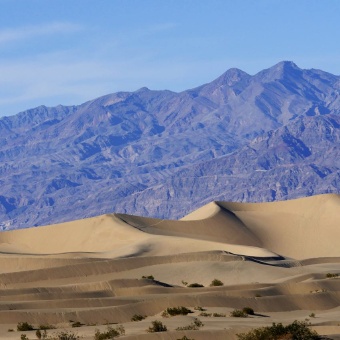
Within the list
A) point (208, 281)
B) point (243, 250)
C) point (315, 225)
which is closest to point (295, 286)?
point (208, 281)

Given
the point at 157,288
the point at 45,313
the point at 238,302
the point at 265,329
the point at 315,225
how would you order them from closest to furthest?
the point at 265,329, the point at 45,313, the point at 238,302, the point at 157,288, the point at 315,225

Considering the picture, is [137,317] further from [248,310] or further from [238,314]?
[248,310]

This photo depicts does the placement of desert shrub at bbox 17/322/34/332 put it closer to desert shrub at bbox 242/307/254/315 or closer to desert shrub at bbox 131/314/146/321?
desert shrub at bbox 131/314/146/321

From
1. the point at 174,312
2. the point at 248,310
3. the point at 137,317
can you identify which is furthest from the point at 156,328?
the point at 248,310

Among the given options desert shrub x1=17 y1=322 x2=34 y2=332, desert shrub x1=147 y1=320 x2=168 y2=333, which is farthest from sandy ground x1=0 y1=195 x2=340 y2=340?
desert shrub x1=17 y1=322 x2=34 y2=332

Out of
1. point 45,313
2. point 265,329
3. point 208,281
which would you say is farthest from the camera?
point 208,281

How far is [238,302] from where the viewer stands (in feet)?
133

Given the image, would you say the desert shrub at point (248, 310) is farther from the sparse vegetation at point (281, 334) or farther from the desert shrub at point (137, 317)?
the sparse vegetation at point (281, 334)

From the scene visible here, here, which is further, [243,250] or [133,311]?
[243,250]

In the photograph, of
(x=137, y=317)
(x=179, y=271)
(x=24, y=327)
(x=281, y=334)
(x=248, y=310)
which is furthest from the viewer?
(x=179, y=271)

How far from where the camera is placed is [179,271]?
61.7 metres

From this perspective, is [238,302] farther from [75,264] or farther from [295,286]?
[75,264]

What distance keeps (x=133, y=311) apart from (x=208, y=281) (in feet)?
71.3

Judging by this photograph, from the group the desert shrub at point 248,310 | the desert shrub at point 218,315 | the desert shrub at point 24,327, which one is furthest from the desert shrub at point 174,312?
the desert shrub at point 24,327
